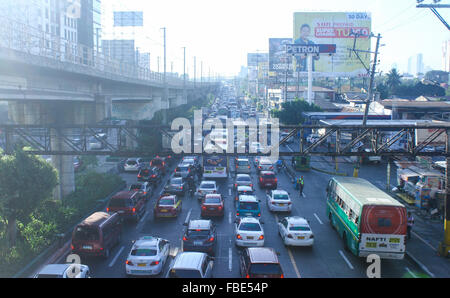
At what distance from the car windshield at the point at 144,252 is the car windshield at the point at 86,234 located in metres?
2.10

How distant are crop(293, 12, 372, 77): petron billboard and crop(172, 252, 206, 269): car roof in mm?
52069

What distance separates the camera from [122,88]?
3419 centimetres

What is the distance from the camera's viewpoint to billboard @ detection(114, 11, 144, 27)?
5894 cm

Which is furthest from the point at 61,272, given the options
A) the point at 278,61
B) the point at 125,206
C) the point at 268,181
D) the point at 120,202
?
the point at 278,61

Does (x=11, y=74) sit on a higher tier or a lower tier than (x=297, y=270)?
higher

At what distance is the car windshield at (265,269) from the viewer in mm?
12008

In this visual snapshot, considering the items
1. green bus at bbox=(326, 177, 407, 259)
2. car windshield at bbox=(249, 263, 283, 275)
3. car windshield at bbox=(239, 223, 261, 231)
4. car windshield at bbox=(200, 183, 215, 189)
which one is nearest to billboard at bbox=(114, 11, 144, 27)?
car windshield at bbox=(200, 183, 215, 189)

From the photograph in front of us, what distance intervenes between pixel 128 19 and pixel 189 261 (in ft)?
177

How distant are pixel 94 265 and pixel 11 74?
7.78m

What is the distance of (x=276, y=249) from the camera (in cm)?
1664

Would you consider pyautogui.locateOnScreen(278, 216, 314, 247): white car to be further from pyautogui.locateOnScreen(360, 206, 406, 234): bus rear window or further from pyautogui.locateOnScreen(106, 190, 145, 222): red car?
pyautogui.locateOnScreen(106, 190, 145, 222): red car

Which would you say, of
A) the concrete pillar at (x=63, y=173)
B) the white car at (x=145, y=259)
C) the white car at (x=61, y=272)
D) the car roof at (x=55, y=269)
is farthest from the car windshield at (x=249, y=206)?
the concrete pillar at (x=63, y=173)
